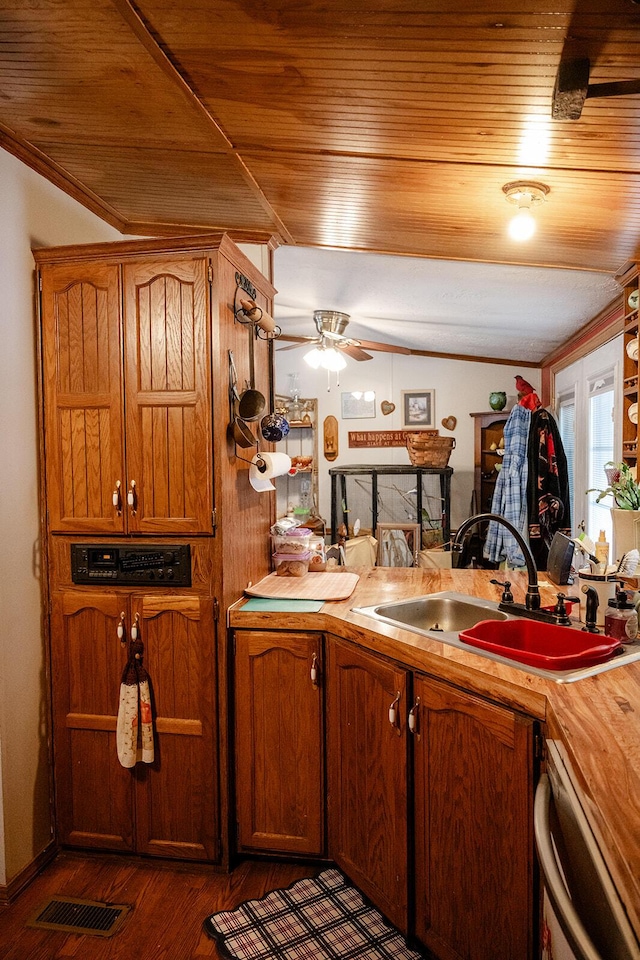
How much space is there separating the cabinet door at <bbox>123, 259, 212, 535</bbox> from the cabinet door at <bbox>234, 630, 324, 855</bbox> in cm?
50

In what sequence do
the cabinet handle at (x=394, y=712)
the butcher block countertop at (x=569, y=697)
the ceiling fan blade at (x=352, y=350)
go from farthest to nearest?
the ceiling fan blade at (x=352, y=350) → the cabinet handle at (x=394, y=712) → the butcher block countertop at (x=569, y=697)

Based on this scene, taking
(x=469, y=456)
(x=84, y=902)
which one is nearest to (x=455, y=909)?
(x=84, y=902)

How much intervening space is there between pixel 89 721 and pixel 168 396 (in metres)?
1.18

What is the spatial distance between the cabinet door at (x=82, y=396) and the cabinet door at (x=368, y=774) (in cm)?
95

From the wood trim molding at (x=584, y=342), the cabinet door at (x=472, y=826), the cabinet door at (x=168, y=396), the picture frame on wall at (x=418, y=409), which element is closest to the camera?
the cabinet door at (x=472, y=826)

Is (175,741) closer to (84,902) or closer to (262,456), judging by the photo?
(84,902)

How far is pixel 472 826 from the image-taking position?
1.55 m

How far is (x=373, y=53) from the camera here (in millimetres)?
1389

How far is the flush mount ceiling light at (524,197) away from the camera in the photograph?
1.99m

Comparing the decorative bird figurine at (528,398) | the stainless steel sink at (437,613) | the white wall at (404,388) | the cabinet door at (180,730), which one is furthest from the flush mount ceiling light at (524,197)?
the white wall at (404,388)

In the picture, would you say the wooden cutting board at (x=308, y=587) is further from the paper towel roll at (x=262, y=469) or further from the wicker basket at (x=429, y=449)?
the wicker basket at (x=429, y=449)

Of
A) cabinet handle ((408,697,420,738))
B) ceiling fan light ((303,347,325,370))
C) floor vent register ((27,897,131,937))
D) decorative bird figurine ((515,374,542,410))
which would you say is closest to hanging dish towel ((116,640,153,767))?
floor vent register ((27,897,131,937))

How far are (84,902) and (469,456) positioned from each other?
4.94 metres

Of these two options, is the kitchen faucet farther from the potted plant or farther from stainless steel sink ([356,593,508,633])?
the potted plant
